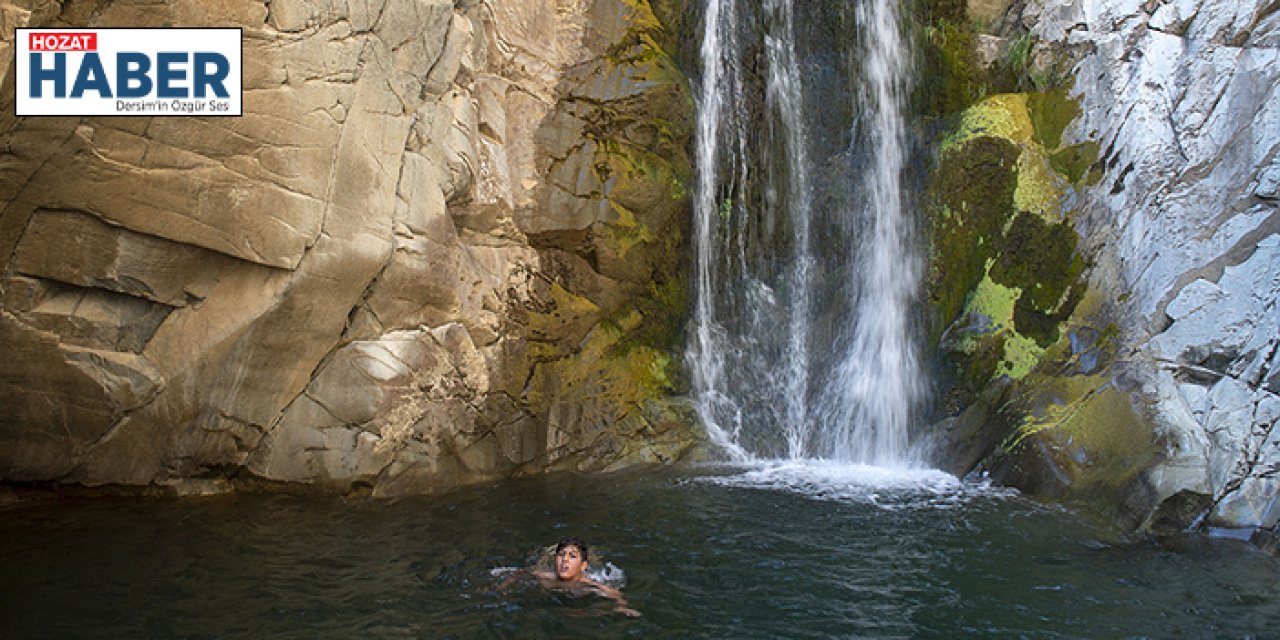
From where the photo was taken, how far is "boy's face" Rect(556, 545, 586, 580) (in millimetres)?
6973

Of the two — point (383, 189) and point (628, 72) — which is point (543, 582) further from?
point (628, 72)

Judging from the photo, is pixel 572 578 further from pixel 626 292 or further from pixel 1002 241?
pixel 1002 241

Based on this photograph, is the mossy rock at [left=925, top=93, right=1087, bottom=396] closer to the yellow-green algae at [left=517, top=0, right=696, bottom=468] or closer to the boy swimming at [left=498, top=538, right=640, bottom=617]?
the yellow-green algae at [left=517, top=0, right=696, bottom=468]

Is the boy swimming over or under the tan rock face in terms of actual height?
under

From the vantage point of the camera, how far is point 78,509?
8.91 metres

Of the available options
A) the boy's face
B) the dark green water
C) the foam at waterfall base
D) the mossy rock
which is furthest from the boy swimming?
the mossy rock

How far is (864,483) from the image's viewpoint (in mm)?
10211

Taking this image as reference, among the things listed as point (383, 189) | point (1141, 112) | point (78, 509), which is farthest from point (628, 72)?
point (78, 509)

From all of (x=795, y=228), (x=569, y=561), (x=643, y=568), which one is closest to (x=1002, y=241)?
(x=795, y=228)

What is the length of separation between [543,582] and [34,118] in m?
5.89

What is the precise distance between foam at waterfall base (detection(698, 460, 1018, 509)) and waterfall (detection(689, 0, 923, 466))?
705 millimetres

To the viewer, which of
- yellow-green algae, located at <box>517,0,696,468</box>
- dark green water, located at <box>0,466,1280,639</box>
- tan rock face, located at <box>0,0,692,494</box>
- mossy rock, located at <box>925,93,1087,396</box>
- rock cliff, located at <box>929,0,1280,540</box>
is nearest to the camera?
dark green water, located at <box>0,466,1280,639</box>

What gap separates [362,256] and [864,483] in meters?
5.96

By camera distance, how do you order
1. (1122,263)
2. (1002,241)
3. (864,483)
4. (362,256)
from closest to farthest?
1. (362,256)
2. (864,483)
3. (1122,263)
4. (1002,241)
